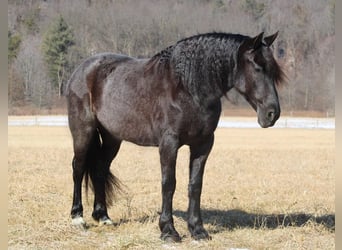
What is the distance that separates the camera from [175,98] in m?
5.32

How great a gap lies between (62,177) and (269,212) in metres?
5.73

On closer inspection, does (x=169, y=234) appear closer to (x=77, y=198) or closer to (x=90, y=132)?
(x=77, y=198)

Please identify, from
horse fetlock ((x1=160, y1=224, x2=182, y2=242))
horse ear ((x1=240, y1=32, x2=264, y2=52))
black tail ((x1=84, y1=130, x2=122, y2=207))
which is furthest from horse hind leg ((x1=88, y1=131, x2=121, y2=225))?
horse ear ((x1=240, y1=32, x2=264, y2=52))

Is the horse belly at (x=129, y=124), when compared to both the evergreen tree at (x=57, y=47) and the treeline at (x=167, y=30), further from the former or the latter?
the evergreen tree at (x=57, y=47)

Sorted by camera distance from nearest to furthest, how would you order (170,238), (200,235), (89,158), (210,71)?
Answer: 1. (210,71)
2. (170,238)
3. (200,235)
4. (89,158)

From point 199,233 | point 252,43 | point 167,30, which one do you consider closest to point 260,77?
point 252,43

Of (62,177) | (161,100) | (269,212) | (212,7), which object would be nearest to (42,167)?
(62,177)

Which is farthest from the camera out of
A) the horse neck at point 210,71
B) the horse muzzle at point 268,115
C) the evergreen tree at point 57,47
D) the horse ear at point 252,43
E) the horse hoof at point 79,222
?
the evergreen tree at point 57,47

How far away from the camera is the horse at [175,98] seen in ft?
16.9

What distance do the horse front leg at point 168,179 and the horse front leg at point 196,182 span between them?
0.27m

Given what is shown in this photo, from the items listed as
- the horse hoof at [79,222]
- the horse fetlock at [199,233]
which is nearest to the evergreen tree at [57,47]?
the horse hoof at [79,222]

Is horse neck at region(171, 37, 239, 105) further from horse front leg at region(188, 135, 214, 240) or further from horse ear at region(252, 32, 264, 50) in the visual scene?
horse front leg at region(188, 135, 214, 240)

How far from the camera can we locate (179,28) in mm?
52750

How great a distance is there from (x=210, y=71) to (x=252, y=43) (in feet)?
1.76
